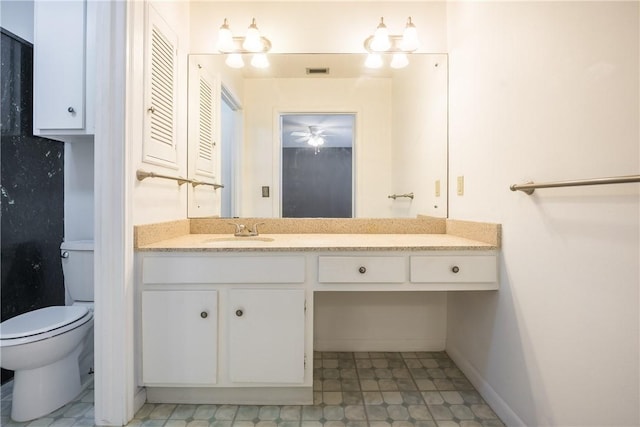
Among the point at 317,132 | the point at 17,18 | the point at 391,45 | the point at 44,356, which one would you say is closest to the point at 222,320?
the point at 44,356

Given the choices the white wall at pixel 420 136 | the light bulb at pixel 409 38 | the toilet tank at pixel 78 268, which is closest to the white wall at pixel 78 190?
the toilet tank at pixel 78 268

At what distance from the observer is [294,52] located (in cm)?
190

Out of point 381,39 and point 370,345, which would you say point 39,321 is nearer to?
point 370,345

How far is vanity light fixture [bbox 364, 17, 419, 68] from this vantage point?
5.96ft

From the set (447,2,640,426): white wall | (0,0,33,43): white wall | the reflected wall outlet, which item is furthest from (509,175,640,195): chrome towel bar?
(0,0,33,43): white wall

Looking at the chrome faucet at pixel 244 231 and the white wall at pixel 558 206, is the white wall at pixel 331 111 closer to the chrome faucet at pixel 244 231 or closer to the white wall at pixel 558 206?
the chrome faucet at pixel 244 231

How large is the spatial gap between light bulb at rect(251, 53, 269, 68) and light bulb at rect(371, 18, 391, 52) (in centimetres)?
67

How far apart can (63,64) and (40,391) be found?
158cm

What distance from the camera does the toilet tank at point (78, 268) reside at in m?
1.68

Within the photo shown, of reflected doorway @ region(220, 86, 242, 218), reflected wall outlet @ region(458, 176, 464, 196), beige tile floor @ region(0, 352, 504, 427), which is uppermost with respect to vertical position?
reflected doorway @ region(220, 86, 242, 218)

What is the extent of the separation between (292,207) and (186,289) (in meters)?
0.82

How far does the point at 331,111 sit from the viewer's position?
1.93 meters

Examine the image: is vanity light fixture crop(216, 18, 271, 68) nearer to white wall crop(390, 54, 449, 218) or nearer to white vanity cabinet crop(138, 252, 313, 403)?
white wall crop(390, 54, 449, 218)

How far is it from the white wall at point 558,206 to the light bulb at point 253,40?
3.93 ft
